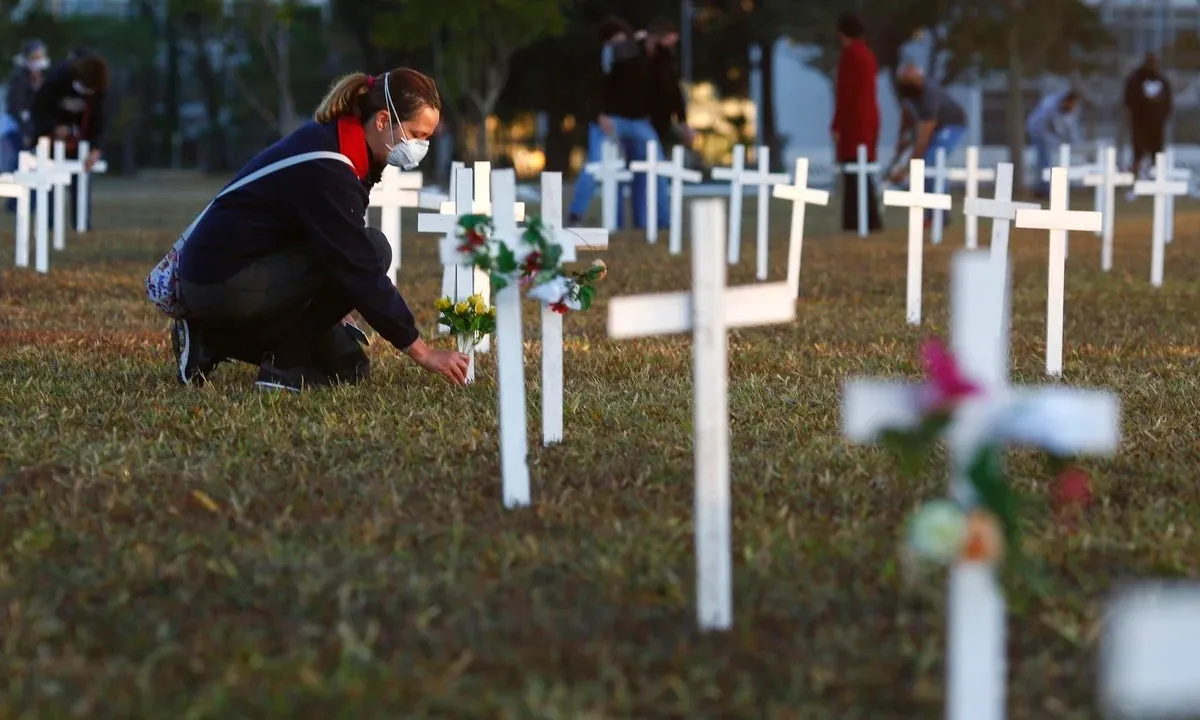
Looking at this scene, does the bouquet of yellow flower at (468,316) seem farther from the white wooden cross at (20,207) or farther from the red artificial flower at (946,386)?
the white wooden cross at (20,207)

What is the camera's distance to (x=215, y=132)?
5631cm

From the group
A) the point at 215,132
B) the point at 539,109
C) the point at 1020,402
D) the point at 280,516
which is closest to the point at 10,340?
the point at 280,516

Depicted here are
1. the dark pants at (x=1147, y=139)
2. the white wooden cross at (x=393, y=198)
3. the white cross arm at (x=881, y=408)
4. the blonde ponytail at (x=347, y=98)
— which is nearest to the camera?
Result: the white cross arm at (x=881, y=408)

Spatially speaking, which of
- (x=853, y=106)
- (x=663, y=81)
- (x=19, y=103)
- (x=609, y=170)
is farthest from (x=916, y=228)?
(x=19, y=103)

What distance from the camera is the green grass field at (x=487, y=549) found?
3.31 m

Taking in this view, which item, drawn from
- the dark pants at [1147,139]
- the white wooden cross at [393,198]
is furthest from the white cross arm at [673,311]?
the dark pants at [1147,139]

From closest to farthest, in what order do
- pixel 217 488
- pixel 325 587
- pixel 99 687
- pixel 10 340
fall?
pixel 99 687
pixel 325 587
pixel 217 488
pixel 10 340

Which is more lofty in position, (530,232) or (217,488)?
→ (530,232)

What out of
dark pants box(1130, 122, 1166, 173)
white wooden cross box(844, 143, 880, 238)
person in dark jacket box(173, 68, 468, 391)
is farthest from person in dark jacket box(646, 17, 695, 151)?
person in dark jacket box(173, 68, 468, 391)

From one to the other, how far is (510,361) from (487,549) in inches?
→ 19.4

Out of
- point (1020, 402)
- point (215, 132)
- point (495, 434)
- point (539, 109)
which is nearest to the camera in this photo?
point (1020, 402)

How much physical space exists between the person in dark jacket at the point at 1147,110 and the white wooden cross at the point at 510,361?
21.8 meters

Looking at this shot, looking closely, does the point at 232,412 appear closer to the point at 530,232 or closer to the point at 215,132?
the point at 530,232

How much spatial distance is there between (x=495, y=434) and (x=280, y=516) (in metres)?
1.29
